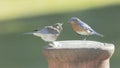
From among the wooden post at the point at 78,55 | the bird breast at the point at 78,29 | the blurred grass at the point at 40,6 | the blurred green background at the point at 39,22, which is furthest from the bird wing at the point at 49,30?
the blurred grass at the point at 40,6

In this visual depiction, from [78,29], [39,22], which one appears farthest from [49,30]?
[39,22]

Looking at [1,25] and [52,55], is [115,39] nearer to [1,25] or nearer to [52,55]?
[1,25]

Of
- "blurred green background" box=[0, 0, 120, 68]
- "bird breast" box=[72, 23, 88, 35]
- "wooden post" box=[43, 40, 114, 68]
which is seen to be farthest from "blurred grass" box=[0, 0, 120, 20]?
"wooden post" box=[43, 40, 114, 68]

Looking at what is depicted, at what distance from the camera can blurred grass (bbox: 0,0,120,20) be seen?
12312 millimetres

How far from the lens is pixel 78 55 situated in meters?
2.51

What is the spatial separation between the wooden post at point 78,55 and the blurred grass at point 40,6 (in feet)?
30.6

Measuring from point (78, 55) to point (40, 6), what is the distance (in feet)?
35.5

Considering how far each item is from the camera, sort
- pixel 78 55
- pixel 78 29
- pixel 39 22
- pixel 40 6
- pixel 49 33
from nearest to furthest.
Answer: pixel 78 55 < pixel 49 33 < pixel 78 29 < pixel 39 22 < pixel 40 6

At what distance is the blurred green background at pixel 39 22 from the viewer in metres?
8.22

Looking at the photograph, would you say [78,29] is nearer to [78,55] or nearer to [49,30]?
[49,30]

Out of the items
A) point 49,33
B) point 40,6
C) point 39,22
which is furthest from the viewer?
point 40,6

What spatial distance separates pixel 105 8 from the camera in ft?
39.7

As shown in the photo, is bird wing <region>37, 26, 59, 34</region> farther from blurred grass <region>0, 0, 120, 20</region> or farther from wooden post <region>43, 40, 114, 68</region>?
blurred grass <region>0, 0, 120, 20</region>

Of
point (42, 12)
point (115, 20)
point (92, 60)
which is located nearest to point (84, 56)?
point (92, 60)
